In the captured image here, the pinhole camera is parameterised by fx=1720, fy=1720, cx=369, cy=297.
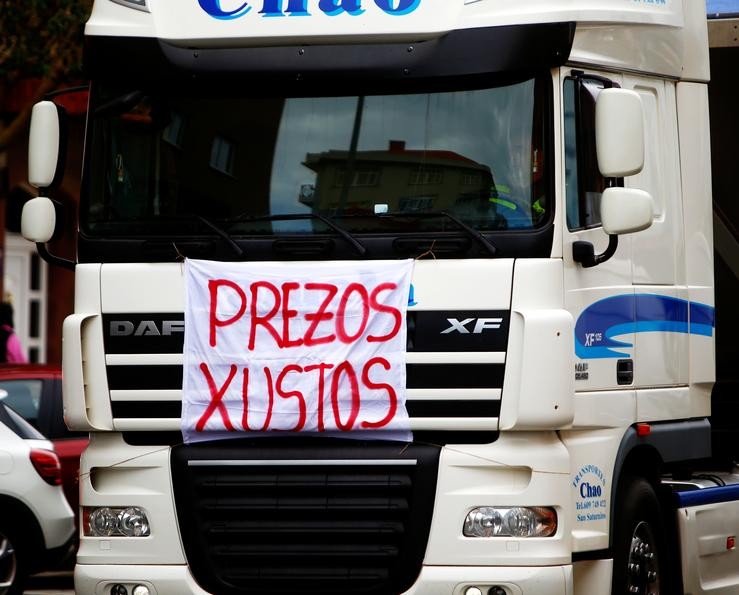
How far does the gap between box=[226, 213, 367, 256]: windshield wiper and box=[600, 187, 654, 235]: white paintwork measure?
1.14 meters

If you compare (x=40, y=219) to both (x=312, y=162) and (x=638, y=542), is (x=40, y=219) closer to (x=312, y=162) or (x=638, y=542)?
(x=312, y=162)

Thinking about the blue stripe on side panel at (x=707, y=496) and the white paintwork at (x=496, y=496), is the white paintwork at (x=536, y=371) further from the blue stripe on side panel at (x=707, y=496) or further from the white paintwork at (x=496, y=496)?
the blue stripe on side panel at (x=707, y=496)

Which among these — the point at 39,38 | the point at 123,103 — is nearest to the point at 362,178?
the point at 123,103

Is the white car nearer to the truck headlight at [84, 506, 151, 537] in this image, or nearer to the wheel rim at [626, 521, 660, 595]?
the truck headlight at [84, 506, 151, 537]

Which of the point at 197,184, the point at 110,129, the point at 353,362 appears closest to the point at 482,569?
the point at 353,362

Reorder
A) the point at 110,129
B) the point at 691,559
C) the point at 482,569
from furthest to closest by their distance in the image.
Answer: the point at 691,559
the point at 110,129
the point at 482,569

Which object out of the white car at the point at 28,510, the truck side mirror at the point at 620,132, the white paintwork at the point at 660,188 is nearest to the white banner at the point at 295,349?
the truck side mirror at the point at 620,132

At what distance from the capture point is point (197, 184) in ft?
26.9

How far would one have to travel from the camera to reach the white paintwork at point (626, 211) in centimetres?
783

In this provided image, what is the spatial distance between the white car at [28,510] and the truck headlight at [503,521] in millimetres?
4630

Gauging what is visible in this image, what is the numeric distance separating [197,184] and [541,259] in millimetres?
1686

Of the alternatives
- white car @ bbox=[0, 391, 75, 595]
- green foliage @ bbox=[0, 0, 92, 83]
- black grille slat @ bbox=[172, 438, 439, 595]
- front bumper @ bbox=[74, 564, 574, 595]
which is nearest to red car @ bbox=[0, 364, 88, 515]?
white car @ bbox=[0, 391, 75, 595]

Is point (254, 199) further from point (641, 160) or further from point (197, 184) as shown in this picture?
point (641, 160)

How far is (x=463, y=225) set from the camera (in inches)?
309
